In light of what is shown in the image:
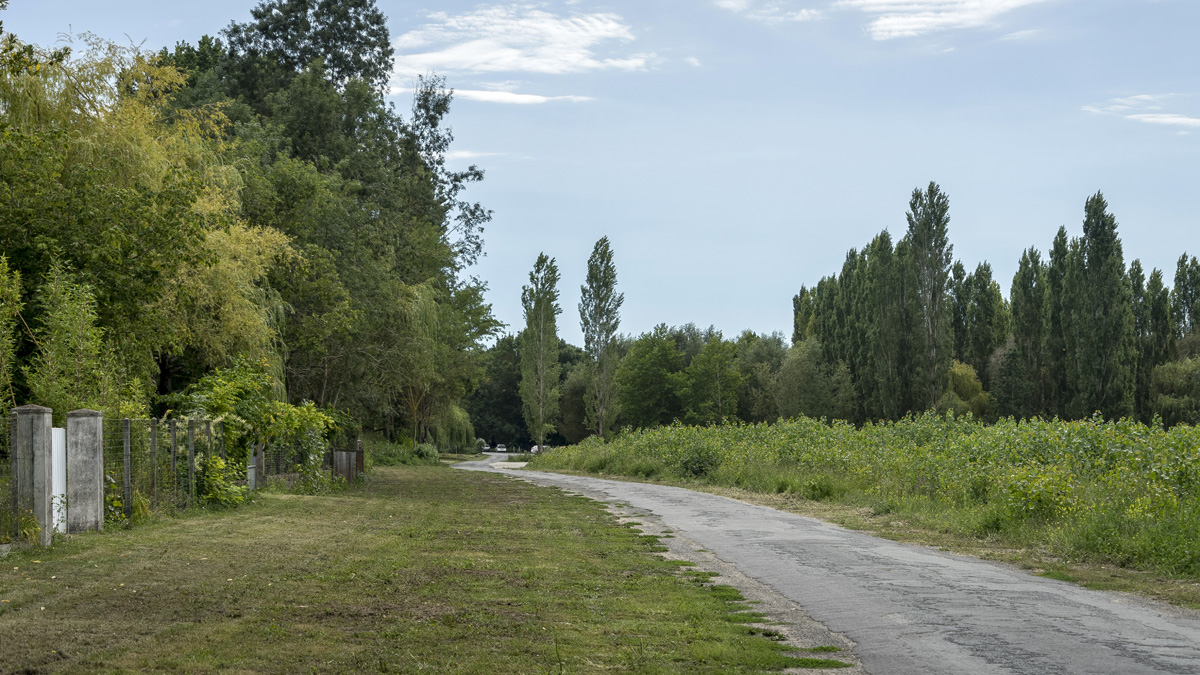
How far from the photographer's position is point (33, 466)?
12.1 m

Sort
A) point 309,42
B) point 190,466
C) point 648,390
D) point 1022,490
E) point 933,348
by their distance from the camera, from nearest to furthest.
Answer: point 1022,490, point 190,466, point 309,42, point 933,348, point 648,390

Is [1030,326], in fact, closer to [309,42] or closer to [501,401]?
[309,42]

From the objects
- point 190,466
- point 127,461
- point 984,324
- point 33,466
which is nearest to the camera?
point 33,466

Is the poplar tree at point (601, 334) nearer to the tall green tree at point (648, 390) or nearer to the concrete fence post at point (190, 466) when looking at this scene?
the tall green tree at point (648, 390)

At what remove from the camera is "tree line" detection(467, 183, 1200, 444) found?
194ft

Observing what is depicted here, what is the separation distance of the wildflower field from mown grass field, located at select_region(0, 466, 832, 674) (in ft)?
18.2

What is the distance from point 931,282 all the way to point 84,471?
60.8m

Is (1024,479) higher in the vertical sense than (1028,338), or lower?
lower

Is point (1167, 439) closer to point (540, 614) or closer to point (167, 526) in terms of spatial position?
point (540, 614)

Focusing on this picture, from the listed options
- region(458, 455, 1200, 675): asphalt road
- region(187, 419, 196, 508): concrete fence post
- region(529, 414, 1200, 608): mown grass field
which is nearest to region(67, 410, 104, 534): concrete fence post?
region(187, 419, 196, 508): concrete fence post

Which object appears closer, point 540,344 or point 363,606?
point 363,606

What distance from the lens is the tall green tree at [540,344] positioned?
2781 inches

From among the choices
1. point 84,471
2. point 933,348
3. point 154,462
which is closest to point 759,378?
point 933,348

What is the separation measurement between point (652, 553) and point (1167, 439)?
869 centimetres
